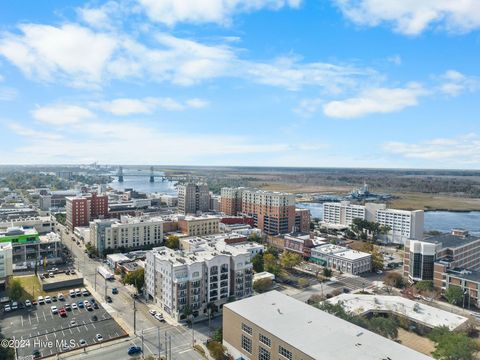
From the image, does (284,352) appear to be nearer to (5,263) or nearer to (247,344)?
(247,344)

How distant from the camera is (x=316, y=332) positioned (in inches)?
527

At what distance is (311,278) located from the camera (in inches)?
1054

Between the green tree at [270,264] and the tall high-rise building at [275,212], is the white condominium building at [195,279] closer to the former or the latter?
the green tree at [270,264]

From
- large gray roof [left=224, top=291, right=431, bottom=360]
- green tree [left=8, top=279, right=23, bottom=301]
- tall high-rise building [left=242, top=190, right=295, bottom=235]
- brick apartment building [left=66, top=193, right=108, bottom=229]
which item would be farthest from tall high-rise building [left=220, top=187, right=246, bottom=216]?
large gray roof [left=224, top=291, right=431, bottom=360]

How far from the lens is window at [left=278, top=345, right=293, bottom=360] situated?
12.8m

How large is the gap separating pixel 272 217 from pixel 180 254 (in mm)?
22474

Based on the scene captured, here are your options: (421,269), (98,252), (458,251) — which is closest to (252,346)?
(421,269)

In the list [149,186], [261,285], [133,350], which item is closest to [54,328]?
[133,350]

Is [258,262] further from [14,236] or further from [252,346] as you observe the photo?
[14,236]

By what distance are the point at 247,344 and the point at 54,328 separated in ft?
32.1

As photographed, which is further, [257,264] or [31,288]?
[257,264]

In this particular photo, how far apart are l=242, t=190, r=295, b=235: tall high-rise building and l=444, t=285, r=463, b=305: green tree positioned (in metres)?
21.4

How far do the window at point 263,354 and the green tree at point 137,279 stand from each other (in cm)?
1075

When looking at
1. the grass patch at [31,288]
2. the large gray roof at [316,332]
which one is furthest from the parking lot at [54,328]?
the large gray roof at [316,332]
